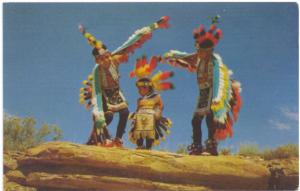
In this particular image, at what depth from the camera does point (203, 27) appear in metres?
7.88

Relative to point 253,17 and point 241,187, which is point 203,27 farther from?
point 241,187

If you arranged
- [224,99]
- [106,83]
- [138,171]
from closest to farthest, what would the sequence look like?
[138,171] → [224,99] → [106,83]

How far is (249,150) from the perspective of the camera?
7.77m

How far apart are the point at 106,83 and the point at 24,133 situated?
1119 mm

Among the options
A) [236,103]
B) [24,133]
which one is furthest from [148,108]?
[24,133]

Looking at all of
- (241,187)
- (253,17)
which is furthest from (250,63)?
(241,187)

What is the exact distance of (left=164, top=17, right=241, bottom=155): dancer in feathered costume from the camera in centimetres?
770

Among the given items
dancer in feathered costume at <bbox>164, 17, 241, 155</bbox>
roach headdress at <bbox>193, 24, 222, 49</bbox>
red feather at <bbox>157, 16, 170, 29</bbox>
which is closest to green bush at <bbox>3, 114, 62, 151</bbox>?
dancer in feathered costume at <bbox>164, 17, 241, 155</bbox>

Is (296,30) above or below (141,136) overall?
above

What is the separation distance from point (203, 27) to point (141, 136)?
146cm

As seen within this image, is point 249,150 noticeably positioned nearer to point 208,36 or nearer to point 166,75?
point 166,75

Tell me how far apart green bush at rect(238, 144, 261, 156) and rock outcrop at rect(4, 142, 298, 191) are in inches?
6.3

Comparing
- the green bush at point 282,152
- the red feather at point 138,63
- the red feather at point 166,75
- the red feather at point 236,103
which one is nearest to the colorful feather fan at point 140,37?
the red feather at point 138,63

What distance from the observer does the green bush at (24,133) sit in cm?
782
